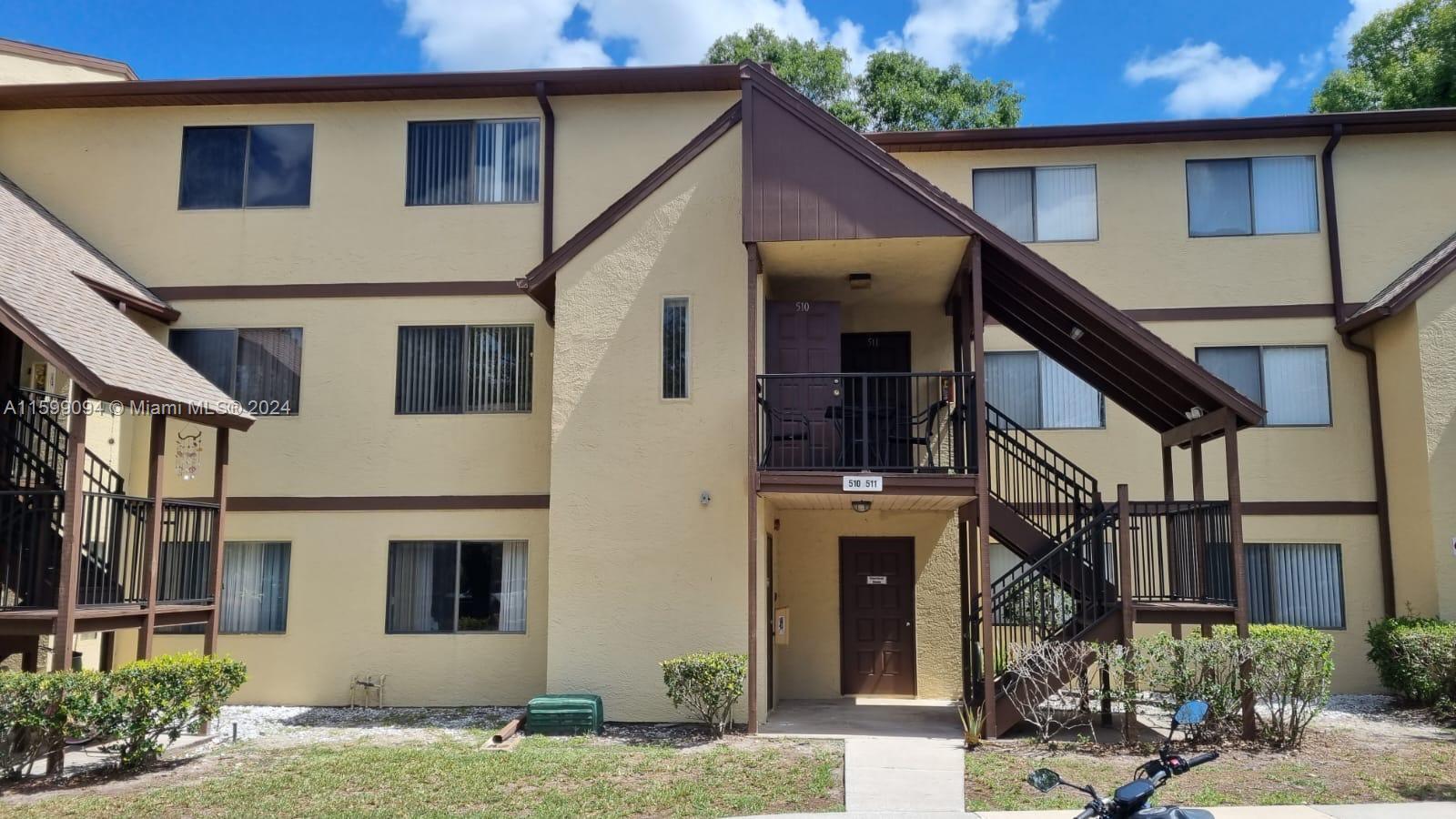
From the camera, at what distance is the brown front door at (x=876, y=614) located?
15547mm

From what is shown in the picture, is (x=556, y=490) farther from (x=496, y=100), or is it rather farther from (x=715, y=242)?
(x=496, y=100)

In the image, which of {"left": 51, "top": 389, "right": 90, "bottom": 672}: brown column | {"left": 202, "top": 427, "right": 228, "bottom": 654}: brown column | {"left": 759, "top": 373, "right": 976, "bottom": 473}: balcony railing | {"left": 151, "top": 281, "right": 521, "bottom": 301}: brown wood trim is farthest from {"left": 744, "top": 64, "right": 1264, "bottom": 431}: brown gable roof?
{"left": 51, "top": 389, "right": 90, "bottom": 672}: brown column

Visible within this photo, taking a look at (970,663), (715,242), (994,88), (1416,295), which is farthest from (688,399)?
(994,88)

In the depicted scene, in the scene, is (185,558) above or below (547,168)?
below

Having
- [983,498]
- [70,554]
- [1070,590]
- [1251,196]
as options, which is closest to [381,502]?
[70,554]

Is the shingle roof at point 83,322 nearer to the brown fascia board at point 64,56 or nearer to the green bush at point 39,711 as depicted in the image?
the green bush at point 39,711

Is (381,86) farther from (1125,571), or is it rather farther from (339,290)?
(1125,571)

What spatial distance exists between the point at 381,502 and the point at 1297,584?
12701 millimetres

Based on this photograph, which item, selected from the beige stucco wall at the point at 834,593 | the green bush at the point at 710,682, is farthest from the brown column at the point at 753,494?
the beige stucco wall at the point at 834,593

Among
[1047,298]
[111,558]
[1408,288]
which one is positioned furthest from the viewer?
[1408,288]

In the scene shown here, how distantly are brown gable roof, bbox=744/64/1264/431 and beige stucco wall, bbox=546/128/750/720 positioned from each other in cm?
124

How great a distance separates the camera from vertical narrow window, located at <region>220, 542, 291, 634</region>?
50.9 ft

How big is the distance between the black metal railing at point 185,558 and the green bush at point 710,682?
554 cm

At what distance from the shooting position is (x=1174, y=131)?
1617 centimetres
